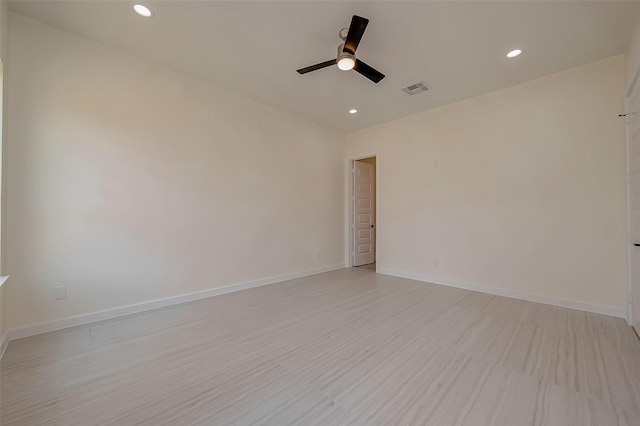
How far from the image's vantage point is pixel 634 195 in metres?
2.60

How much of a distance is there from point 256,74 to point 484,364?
3933mm

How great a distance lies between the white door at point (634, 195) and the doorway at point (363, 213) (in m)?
3.68

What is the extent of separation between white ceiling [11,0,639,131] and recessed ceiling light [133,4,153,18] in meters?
0.05

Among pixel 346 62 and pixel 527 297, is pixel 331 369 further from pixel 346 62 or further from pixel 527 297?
pixel 527 297

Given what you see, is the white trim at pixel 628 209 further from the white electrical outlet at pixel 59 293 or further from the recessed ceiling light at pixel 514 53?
the white electrical outlet at pixel 59 293

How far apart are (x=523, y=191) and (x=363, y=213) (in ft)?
Answer: 10.2

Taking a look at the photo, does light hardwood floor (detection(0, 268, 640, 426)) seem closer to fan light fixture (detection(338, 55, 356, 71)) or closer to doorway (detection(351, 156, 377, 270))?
fan light fixture (detection(338, 55, 356, 71))

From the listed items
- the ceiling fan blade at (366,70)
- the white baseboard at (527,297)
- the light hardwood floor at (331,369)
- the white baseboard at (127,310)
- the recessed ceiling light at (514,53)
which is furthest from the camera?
the white baseboard at (527,297)

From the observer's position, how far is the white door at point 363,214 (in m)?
5.85

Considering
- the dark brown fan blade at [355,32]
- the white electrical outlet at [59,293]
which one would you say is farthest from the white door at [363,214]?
the white electrical outlet at [59,293]

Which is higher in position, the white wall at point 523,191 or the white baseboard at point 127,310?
the white wall at point 523,191

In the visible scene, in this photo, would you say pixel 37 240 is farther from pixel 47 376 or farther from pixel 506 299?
pixel 506 299

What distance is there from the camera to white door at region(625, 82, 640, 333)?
8.05ft

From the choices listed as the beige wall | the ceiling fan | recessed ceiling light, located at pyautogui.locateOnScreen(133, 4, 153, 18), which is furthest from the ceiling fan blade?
the beige wall
